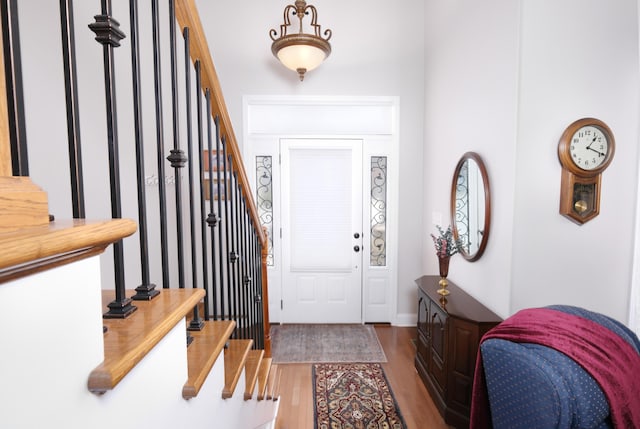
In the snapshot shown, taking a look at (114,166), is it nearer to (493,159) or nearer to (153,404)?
(153,404)

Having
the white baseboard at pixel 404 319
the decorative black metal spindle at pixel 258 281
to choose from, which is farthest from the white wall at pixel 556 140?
the white baseboard at pixel 404 319

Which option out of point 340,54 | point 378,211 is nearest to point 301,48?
point 340,54

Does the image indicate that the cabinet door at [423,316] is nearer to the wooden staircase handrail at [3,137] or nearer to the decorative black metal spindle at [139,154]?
the decorative black metal spindle at [139,154]

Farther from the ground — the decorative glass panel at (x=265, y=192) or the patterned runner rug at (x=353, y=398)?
the decorative glass panel at (x=265, y=192)

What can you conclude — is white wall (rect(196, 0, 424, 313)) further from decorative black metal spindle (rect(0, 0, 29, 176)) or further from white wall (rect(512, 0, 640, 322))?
decorative black metal spindle (rect(0, 0, 29, 176))

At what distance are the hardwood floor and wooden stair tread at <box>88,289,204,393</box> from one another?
81.4 inches

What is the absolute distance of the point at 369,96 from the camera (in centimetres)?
381

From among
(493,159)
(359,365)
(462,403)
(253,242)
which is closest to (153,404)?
(253,242)

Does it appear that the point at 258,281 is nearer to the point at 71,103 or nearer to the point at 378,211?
the point at 71,103

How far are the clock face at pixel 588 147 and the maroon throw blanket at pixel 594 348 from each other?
108cm

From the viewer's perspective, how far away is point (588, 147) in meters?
2.02

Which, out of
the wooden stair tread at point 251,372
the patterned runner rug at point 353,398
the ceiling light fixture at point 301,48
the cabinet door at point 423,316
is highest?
the ceiling light fixture at point 301,48

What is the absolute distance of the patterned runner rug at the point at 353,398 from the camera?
2346mm

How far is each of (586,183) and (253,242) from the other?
83.7 inches
